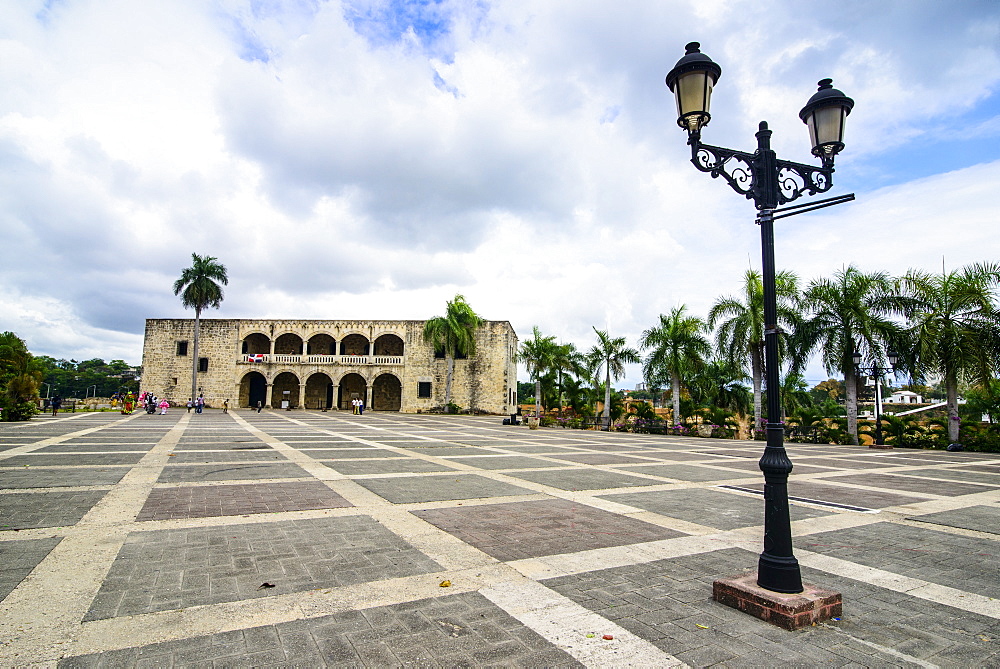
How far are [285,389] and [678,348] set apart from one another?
31.8 m

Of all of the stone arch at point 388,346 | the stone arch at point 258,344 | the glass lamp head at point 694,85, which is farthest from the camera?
the stone arch at point 388,346

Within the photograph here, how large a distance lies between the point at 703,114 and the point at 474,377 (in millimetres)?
36988

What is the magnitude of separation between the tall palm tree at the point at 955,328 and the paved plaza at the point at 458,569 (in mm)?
12428

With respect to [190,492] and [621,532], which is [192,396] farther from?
[621,532]

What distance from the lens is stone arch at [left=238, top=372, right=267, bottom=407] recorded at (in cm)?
4296

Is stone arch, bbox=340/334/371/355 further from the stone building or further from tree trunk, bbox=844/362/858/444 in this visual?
tree trunk, bbox=844/362/858/444

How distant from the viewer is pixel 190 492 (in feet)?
23.9

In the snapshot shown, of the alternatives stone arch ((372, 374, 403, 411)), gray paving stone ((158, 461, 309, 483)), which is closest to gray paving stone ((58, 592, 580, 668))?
gray paving stone ((158, 461, 309, 483))

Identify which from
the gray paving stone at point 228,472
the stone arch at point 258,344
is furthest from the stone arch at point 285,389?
the gray paving stone at point 228,472

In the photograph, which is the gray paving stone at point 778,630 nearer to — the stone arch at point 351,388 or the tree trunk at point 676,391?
the tree trunk at point 676,391

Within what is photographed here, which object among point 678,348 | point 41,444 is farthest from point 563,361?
point 41,444

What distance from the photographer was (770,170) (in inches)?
175

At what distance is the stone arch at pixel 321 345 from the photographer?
148 ft

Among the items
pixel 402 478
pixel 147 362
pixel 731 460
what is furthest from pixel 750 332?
pixel 147 362
